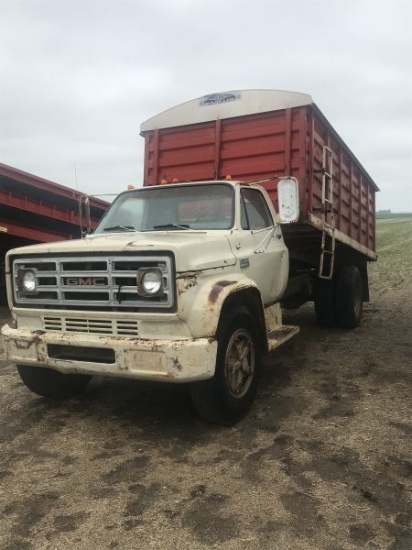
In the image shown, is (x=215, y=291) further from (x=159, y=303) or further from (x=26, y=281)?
(x=26, y=281)

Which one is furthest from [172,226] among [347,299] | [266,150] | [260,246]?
[347,299]

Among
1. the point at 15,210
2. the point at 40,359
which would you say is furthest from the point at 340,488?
the point at 15,210

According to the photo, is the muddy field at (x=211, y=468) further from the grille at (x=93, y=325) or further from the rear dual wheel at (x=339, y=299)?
the rear dual wheel at (x=339, y=299)

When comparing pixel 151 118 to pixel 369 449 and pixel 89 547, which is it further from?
pixel 89 547

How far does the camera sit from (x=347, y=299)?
7332mm

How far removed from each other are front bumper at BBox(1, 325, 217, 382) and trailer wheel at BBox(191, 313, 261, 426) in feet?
0.82

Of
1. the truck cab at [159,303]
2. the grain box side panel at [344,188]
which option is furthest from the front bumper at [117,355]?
the grain box side panel at [344,188]

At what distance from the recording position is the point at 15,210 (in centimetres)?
877

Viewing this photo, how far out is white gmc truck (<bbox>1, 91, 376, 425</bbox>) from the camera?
346cm

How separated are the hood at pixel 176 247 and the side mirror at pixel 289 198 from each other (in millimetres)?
604

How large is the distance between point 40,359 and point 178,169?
3.58 m

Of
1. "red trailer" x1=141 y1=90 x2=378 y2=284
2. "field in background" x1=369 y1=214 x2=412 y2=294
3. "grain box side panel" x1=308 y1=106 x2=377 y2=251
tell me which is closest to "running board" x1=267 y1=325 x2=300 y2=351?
"red trailer" x1=141 y1=90 x2=378 y2=284

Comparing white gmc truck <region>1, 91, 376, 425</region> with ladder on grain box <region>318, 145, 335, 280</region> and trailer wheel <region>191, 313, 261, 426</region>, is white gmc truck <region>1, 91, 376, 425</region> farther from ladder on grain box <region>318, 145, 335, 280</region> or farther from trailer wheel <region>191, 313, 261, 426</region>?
ladder on grain box <region>318, 145, 335, 280</region>

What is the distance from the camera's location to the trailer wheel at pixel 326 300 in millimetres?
7305
